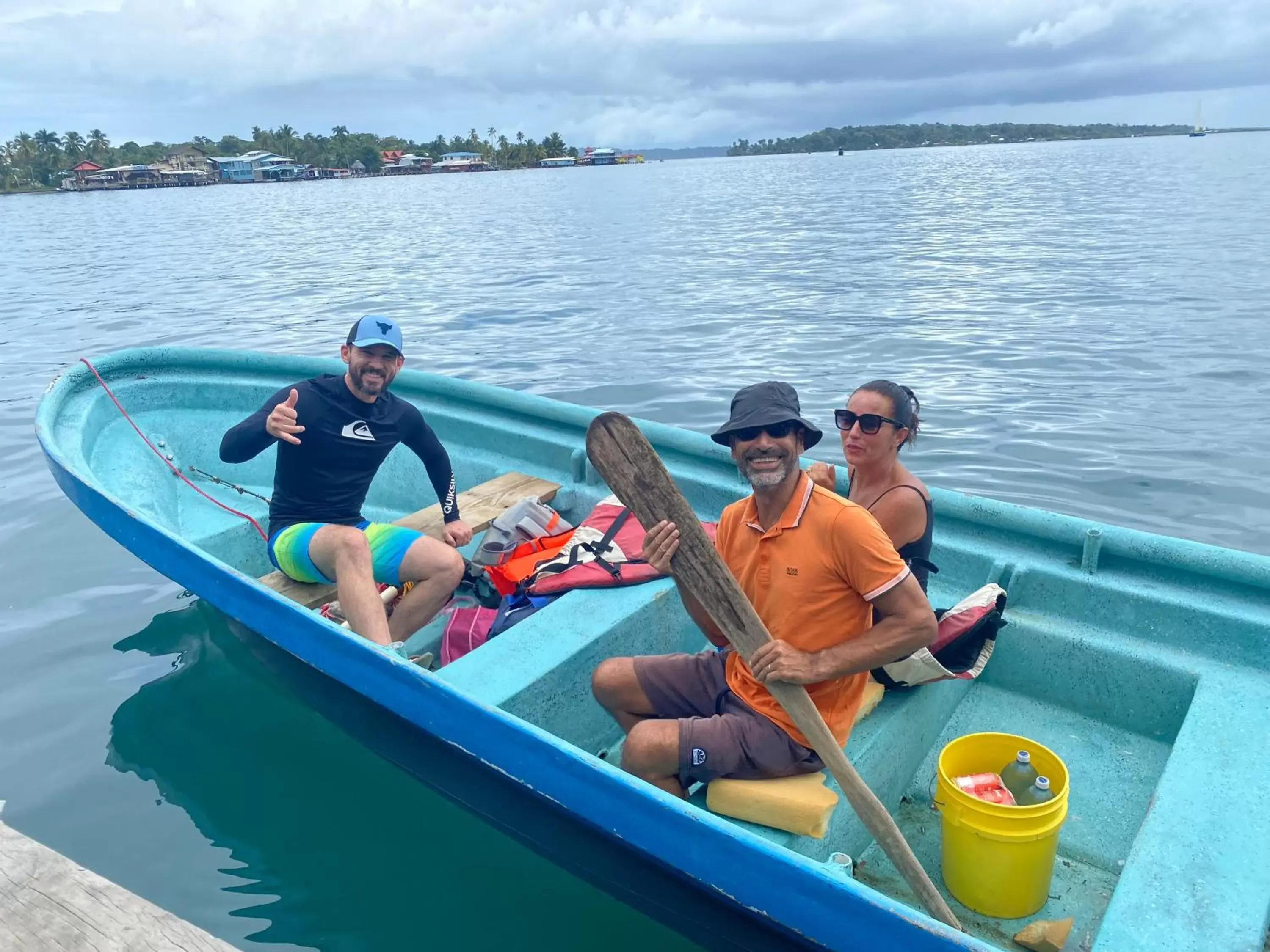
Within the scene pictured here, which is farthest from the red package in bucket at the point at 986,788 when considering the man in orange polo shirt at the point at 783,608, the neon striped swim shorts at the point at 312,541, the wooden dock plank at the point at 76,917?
the neon striped swim shorts at the point at 312,541

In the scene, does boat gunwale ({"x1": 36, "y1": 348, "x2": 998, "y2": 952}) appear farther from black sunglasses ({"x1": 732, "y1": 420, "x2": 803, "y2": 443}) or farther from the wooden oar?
black sunglasses ({"x1": 732, "y1": 420, "x2": 803, "y2": 443})

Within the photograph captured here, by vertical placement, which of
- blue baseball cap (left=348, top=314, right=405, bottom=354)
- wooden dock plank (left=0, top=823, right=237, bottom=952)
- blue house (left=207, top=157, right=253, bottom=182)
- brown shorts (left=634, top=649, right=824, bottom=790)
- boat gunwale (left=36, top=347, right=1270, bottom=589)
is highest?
blue house (left=207, top=157, right=253, bottom=182)

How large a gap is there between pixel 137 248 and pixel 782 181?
5169cm

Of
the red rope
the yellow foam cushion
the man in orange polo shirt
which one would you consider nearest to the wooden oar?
the man in orange polo shirt

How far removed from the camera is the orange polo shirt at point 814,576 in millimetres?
2920

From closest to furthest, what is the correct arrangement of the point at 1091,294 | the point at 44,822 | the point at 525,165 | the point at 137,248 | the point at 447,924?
the point at 447,924 < the point at 44,822 < the point at 1091,294 < the point at 137,248 < the point at 525,165

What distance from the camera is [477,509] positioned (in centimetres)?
597

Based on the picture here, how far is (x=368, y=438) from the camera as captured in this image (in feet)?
17.2

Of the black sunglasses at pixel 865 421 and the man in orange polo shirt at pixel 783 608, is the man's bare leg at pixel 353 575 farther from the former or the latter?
the black sunglasses at pixel 865 421

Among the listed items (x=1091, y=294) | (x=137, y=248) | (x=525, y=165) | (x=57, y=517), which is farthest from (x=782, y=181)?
(x=525, y=165)

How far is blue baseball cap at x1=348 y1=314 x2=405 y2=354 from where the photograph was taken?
16.0 ft

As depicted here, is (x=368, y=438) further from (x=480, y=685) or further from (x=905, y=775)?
(x=905, y=775)

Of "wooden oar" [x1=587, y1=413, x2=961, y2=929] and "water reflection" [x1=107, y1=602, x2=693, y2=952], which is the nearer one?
"wooden oar" [x1=587, y1=413, x2=961, y2=929]

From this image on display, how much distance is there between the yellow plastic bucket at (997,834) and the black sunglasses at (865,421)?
1.21 m
